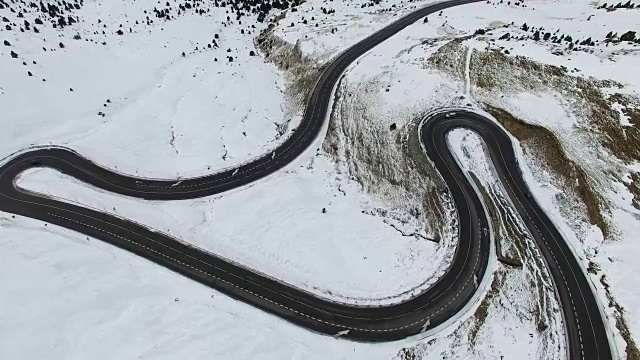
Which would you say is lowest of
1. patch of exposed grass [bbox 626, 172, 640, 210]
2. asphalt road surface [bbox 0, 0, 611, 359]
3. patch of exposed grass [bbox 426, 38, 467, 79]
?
asphalt road surface [bbox 0, 0, 611, 359]

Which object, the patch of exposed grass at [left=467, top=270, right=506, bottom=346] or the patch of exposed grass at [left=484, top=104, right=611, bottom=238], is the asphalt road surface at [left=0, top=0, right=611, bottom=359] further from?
the patch of exposed grass at [left=484, top=104, right=611, bottom=238]

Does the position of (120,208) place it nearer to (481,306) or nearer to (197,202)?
(197,202)

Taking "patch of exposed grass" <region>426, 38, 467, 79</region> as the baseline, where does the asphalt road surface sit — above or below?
below

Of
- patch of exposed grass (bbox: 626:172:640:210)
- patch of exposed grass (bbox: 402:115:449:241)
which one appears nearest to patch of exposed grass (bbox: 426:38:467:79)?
patch of exposed grass (bbox: 402:115:449:241)

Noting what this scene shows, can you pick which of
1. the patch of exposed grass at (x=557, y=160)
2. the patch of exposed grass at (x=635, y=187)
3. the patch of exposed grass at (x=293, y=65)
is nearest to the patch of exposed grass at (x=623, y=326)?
the patch of exposed grass at (x=557, y=160)

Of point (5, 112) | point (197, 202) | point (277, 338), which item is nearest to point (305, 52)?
point (197, 202)
